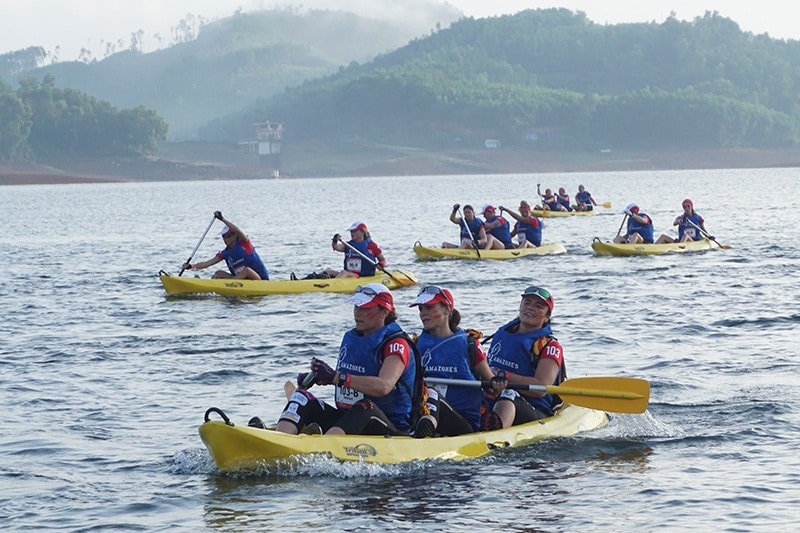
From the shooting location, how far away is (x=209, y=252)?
170 feet

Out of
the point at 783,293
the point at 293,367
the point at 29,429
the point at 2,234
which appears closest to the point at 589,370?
the point at 293,367

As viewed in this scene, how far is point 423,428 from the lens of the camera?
13414 millimetres

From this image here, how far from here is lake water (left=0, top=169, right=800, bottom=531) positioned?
40.7 feet

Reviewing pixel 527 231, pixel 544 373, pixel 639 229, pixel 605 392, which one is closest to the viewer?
pixel 544 373

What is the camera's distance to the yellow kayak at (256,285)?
29.3 metres

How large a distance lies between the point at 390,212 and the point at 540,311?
226 feet

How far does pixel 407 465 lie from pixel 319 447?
97 cm

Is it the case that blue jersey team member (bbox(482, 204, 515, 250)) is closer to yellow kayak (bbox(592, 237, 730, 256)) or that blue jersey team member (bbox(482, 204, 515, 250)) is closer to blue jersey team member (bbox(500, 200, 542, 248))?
blue jersey team member (bbox(500, 200, 542, 248))

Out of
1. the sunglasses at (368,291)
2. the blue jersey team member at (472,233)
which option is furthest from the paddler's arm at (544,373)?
the blue jersey team member at (472,233)

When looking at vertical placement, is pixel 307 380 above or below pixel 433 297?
below

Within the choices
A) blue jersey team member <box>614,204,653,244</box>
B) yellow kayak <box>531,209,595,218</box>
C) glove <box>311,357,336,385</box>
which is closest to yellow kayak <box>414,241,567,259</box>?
blue jersey team member <box>614,204,653,244</box>

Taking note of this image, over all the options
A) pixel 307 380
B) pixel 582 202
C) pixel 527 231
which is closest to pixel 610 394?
pixel 307 380

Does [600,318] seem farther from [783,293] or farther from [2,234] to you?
[2,234]

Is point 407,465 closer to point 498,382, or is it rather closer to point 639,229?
point 498,382
